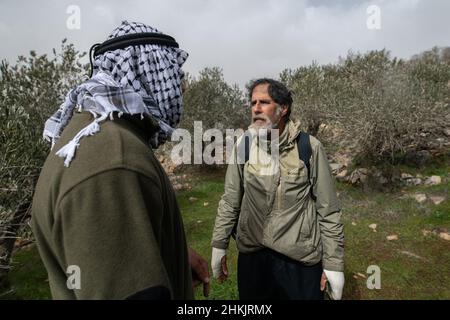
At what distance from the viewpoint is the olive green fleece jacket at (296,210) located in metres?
2.87

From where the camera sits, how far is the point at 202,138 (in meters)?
15.5

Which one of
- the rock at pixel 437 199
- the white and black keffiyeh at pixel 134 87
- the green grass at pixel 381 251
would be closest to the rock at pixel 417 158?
the green grass at pixel 381 251

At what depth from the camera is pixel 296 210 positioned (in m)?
2.89

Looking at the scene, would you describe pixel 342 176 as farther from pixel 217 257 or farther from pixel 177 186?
pixel 217 257

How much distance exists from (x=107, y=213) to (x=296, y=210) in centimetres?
208

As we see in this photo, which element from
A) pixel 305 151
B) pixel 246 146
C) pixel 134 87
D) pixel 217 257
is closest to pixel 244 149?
pixel 246 146

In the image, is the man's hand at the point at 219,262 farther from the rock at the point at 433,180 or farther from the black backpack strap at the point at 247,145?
the rock at the point at 433,180

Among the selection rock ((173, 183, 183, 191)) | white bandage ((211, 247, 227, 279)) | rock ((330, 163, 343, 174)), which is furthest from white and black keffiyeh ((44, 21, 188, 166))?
rock ((173, 183, 183, 191))

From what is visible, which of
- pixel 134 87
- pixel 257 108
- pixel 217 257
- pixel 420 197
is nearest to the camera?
pixel 134 87

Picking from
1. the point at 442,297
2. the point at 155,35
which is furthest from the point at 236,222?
the point at 442,297

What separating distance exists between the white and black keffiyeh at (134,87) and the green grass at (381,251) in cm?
382

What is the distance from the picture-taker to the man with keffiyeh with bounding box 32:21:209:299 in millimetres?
1055

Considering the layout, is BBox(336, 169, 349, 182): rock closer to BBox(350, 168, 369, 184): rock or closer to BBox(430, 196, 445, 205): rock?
BBox(350, 168, 369, 184): rock

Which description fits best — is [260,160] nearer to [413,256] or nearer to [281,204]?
[281,204]
